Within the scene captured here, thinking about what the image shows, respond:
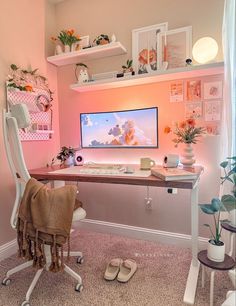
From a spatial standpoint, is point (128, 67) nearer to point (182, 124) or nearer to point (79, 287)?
point (182, 124)

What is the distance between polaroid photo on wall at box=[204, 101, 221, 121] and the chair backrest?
1.48 m

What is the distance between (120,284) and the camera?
1.61m

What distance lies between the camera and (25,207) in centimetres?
141

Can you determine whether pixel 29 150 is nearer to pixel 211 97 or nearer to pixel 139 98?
pixel 139 98

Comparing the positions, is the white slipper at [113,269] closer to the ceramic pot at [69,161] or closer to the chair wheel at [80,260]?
the chair wheel at [80,260]

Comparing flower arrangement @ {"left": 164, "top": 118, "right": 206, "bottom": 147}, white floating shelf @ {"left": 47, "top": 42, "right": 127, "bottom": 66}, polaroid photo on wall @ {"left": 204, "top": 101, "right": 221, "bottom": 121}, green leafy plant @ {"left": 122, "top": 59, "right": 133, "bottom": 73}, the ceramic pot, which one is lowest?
the ceramic pot

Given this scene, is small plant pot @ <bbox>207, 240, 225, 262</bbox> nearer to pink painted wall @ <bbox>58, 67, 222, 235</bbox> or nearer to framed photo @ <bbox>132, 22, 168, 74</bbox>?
pink painted wall @ <bbox>58, 67, 222, 235</bbox>

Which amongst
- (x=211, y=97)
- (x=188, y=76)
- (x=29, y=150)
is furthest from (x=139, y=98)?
(x=29, y=150)

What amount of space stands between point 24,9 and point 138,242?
8.40ft

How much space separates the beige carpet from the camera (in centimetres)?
145

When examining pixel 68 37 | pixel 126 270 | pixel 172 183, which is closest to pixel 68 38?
pixel 68 37

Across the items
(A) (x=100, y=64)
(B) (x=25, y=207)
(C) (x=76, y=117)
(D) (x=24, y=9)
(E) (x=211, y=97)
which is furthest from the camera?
(C) (x=76, y=117)

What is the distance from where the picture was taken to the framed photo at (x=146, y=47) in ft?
6.88

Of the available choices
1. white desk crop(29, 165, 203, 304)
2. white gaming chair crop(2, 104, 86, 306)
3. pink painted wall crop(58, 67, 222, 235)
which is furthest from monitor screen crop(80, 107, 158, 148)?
white gaming chair crop(2, 104, 86, 306)
